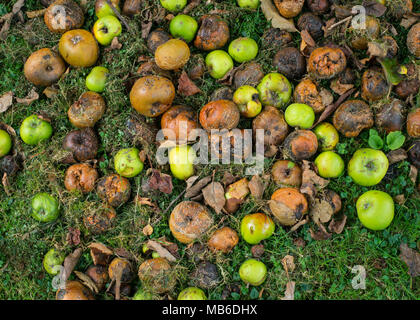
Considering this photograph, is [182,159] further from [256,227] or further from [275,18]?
[275,18]

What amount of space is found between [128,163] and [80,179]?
66 centimetres

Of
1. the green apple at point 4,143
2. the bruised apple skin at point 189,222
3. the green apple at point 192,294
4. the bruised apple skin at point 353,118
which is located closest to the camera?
the green apple at point 192,294

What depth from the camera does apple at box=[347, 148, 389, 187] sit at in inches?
165

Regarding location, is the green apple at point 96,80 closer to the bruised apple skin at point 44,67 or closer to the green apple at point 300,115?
the bruised apple skin at point 44,67

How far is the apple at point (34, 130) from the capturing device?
16.1 feet

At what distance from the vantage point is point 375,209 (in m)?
4.08

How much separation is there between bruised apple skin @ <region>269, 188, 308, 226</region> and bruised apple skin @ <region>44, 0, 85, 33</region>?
3.64 meters

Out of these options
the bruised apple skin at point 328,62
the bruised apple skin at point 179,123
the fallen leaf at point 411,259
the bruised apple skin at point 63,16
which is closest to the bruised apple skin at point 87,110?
the bruised apple skin at point 179,123

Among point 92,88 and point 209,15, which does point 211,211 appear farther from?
point 209,15

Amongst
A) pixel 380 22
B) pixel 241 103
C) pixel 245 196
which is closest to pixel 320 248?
pixel 245 196

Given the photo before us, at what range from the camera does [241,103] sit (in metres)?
4.51

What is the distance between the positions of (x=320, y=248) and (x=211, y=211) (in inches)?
52.1

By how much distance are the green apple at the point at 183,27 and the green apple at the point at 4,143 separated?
8.76 feet

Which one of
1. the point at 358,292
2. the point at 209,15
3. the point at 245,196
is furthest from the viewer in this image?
the point at 209,15
